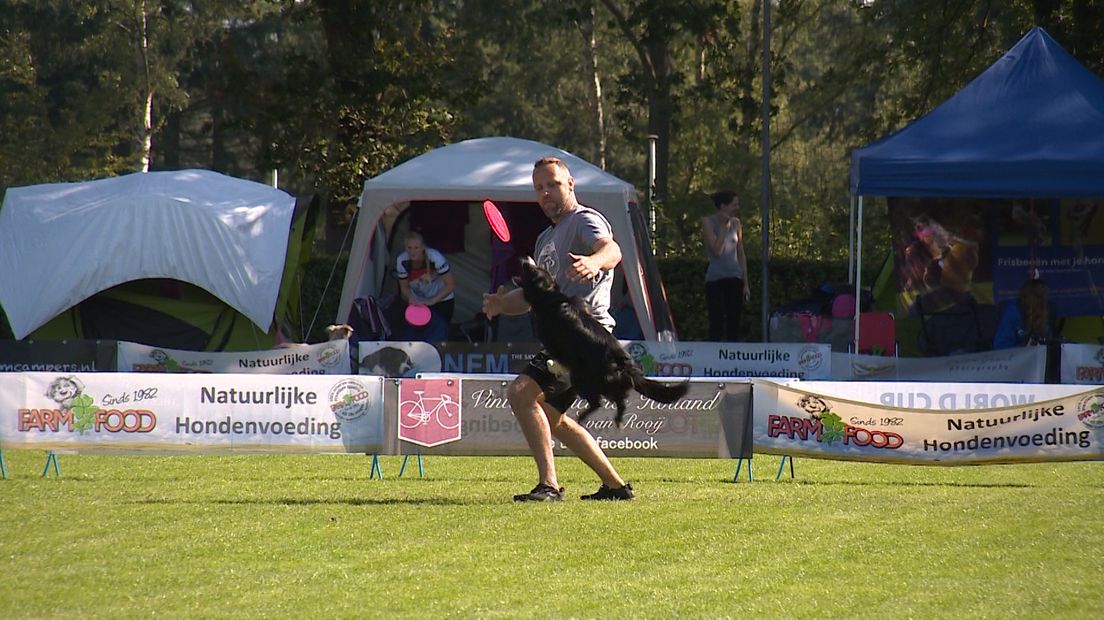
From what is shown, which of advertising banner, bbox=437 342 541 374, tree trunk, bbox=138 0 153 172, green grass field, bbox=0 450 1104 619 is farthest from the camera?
tree trunk, bbox=138 0 153 172

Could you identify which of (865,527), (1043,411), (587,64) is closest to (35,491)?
(865,527)

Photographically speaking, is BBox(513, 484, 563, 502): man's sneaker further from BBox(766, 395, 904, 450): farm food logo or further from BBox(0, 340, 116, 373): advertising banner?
BBox(0, 340, 116, 373): advertising banner

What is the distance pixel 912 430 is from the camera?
9.52 metres

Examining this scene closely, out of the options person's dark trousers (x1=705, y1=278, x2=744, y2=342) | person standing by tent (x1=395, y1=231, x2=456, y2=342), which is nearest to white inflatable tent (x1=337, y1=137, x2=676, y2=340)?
person's dark trousers (x1=705, y1=278, x2=744, y2=342)

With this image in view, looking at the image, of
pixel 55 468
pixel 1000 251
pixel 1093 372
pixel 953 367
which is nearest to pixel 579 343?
pixel 55 468

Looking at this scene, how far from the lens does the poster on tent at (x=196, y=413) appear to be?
962cm

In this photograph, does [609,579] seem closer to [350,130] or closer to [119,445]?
[119,445]

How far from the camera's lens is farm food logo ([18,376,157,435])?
9.66 metres

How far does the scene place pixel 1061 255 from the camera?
16234 millimetres

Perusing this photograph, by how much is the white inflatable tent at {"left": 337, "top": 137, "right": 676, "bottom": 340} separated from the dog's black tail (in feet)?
26.9

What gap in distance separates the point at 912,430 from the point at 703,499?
196 centimetres

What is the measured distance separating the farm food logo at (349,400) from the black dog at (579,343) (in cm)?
258

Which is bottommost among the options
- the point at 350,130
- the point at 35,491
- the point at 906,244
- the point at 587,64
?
the point at 35,491

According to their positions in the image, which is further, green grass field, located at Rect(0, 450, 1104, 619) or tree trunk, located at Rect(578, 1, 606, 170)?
tree trunk, located at Rect(578, 1, 606, 170)
